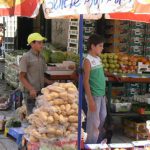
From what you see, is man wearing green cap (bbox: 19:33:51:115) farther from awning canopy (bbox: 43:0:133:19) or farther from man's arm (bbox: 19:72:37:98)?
awning canopy (bbox: 43:0:133:19)

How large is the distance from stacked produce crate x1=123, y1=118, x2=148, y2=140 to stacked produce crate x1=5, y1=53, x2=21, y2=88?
12.7ft

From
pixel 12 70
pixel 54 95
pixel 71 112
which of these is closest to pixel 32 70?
pixel 54 95

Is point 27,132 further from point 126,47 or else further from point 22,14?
point 126,47

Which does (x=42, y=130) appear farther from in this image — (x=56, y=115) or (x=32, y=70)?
(x=32, y=70)

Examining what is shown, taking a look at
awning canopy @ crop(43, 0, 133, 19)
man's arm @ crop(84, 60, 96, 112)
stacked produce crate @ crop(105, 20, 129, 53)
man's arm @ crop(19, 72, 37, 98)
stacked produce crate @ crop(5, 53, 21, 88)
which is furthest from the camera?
stacked produce crate @ crop(5, 53, 21, 88)

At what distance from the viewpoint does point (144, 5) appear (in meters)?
4.56

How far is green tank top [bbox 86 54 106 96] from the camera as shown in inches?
260

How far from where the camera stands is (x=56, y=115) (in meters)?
5.63

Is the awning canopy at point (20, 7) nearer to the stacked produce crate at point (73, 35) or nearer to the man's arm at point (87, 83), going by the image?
the man's arm at point (87, 83)

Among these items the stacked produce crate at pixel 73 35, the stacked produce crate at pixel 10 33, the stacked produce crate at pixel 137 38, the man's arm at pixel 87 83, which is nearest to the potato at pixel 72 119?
the man's arm at pixel 87 83

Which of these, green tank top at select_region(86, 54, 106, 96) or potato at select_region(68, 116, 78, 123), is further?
green tank top at select_region(86, 54, 106, 96)

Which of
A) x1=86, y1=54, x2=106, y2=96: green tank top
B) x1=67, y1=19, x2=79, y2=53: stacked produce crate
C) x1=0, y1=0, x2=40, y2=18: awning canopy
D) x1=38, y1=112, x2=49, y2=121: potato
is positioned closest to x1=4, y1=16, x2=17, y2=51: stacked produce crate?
x1=67, y1=19, x2=79, y2=53: stacked produce crate

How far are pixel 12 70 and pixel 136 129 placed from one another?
5114 mm

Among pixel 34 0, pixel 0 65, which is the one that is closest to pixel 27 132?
pixel 34 0
